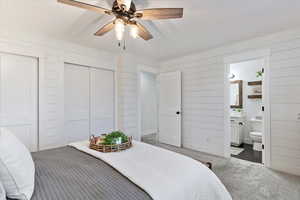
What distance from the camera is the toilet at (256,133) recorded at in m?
3.88

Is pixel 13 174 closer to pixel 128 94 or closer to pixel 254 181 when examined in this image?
pixel 254 181

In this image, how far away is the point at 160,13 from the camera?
167 centimetres

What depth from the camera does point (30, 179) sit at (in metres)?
0.99

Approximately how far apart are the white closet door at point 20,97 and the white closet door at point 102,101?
3.54ft

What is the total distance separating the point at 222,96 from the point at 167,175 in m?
2.83

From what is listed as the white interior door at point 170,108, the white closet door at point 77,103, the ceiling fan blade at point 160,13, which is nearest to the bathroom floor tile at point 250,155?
the white interior door at point 170,108

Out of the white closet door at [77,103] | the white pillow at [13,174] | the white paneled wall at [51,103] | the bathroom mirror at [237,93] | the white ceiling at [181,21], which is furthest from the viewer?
the bathroom mirror at [237,93]

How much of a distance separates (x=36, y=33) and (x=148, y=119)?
4153mm

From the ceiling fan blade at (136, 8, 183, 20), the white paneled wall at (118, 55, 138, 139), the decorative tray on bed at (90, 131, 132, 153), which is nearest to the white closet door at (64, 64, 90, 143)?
the white paneled wall at (118, 55, 138, 139)

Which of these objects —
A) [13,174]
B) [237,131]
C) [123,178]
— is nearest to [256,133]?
[237,131]

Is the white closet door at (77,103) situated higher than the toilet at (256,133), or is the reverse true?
the white closet door at (77,103)

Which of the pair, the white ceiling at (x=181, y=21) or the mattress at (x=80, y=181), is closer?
the mattress at (x=80, y=181)

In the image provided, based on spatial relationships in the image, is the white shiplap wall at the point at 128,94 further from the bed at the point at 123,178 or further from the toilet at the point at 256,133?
the toilet at the point at 256,133

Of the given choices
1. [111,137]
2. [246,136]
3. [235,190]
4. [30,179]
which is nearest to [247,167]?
[235,190]
